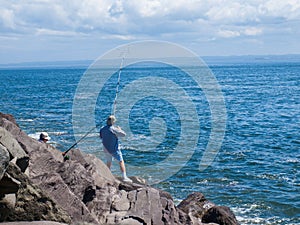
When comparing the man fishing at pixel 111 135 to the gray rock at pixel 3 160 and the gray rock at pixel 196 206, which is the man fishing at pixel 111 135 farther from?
the gray rock at pixel 3 160

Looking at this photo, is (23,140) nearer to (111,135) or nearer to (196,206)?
(111,135)

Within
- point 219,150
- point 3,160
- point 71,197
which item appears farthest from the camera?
point 219,150

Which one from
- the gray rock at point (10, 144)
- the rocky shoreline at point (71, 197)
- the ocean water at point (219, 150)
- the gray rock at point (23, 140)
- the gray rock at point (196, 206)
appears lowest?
the ocean water at point (219, 150)

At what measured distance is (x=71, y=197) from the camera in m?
9.53

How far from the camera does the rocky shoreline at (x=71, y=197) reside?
7797 millimetres

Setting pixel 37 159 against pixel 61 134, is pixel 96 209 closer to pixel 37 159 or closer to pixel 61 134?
pixel 37 159

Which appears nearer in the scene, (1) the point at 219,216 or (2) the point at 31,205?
(2) the point at 31,205

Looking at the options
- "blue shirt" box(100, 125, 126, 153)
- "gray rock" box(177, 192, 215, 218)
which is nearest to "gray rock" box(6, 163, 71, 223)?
"blue shirt" box(100, 125, 126, 153)

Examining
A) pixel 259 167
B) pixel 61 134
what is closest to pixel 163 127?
pixel 61 134

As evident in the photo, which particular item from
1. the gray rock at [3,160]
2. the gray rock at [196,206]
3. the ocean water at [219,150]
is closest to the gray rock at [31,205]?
the gray rock at [3,160]

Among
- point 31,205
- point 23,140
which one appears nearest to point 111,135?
point 23,140

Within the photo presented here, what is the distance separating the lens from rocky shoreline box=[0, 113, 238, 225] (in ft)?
25.6

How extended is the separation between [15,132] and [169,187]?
696 cm

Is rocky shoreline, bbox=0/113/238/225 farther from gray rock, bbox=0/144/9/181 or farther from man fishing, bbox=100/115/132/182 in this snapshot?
man fishing, bbox=100/115/132/182
